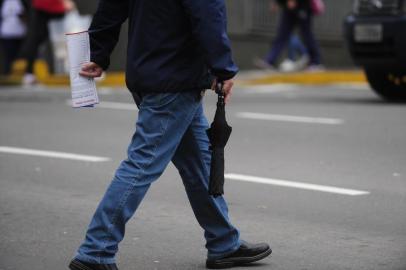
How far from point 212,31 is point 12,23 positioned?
1265cm

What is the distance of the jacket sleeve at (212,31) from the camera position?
4902 mm

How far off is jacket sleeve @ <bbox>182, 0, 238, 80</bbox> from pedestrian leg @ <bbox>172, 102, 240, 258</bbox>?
35 centimetres

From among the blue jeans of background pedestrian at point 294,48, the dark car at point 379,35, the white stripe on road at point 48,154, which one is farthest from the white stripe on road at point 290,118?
the blue jeans of background pedestrian at point 294,48

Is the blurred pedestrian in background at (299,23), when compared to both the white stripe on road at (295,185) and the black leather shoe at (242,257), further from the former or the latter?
the black leather shoe at (242,257)

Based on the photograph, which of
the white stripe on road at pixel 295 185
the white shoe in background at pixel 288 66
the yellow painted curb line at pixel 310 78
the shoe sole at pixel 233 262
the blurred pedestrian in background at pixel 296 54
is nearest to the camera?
the shoe sole at pixel 233 262

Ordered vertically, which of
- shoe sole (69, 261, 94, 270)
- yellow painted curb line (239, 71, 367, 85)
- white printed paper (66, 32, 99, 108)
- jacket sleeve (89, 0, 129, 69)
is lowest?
yellow painted curb line (239, 71, 367, 85)

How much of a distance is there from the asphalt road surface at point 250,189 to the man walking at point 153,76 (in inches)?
20.0

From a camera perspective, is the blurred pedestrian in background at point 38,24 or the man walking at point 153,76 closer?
the man walking at point 153,76

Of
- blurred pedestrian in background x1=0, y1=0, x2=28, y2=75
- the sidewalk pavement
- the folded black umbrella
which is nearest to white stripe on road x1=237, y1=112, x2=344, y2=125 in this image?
the sidewalk pavement

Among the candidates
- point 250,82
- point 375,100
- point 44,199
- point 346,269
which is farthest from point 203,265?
point 250,82

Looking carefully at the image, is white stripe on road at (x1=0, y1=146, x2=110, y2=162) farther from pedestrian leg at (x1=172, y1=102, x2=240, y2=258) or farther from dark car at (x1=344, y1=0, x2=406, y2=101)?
dark car at (x1=344, y1=0, x2=406, y2=101)

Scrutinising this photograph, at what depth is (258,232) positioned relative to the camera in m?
6.34

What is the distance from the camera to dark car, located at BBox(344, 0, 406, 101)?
12.7 meters

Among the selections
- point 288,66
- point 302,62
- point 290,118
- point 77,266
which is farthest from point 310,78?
point 77,266
